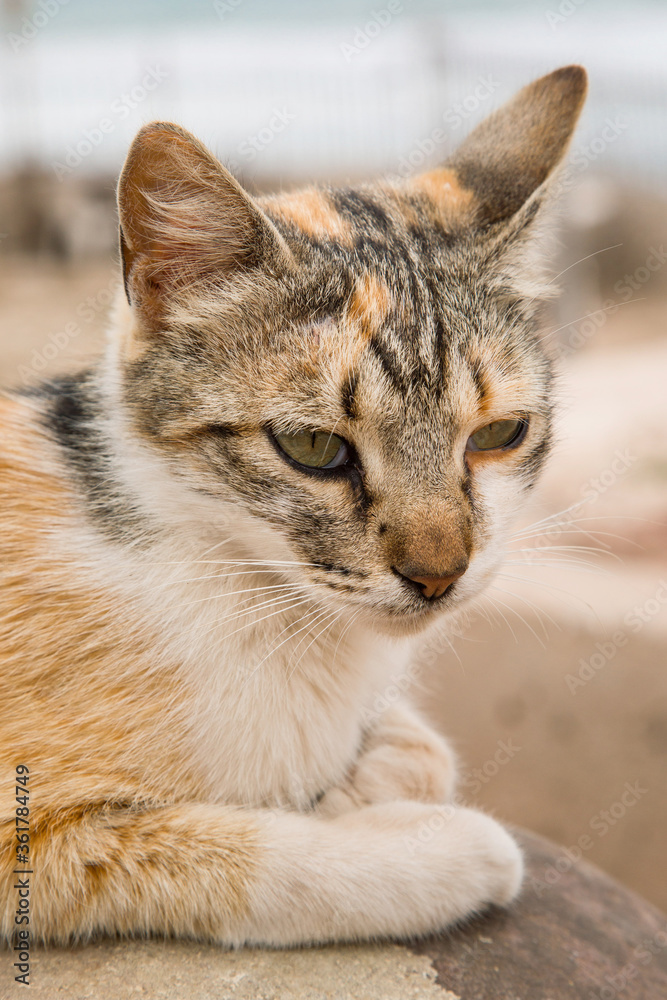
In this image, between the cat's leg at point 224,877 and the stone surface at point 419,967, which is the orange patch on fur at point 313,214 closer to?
the cat's leg at point 224,877

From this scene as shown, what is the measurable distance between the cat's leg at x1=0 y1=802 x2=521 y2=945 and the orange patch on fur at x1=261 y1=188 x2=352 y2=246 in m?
1.47

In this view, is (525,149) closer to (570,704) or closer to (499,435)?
(499,435)

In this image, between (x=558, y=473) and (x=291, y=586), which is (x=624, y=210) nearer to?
(x=558, y=473)

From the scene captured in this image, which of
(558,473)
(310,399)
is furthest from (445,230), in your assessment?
(558,473)

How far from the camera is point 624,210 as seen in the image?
590 inches

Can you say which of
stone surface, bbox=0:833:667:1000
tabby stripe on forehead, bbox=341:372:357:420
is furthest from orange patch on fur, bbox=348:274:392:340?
stone surface, bbox=0:833:667:1000

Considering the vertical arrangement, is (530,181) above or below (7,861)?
above

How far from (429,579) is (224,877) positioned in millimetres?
806

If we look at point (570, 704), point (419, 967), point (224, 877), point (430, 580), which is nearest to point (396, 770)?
point (419, 967)

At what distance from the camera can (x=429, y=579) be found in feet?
6.12

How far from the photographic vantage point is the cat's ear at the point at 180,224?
194cm

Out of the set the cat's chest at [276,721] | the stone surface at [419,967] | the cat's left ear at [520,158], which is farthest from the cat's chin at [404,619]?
the cat's left ear at [520,158]

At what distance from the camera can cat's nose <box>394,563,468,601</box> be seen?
185 cm

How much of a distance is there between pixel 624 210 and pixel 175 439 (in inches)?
586
